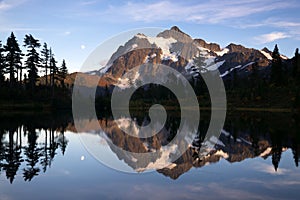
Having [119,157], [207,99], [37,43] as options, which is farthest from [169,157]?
[207,99]

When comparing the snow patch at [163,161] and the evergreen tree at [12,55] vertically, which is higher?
the evergreen tree at [12,55]

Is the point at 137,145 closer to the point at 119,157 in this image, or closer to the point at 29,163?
the point at 119,157

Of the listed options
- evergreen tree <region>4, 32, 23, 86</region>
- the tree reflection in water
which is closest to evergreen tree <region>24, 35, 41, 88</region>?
evergreen tree <region>4, 32, 23, 86</region>

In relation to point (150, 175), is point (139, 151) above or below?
above

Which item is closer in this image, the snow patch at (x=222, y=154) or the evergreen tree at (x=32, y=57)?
the snow patch at (x=222, y=154)

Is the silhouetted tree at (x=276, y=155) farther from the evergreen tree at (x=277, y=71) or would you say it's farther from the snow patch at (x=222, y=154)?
the evergreen tree at (x=277, y=71)

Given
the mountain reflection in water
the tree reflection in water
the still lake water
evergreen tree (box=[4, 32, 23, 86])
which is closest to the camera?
the still lake water

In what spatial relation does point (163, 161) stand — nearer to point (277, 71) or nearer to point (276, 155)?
point (276, 155)

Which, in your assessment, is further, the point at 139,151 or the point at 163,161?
the point at 139,151


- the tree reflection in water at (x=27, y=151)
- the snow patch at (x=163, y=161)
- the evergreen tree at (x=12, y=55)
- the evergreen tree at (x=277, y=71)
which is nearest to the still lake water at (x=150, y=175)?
the tree reflection in water at (x=27, y=151)

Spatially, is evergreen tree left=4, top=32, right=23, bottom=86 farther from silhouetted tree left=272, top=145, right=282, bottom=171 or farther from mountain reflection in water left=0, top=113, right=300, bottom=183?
silhouetted tree left=272, top=145, right=282, bottom=171

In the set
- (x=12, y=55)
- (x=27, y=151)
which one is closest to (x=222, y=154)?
(x=27, y=151)

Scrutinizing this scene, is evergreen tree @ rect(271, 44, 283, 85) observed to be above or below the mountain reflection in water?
above

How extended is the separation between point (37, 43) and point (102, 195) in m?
64.0
